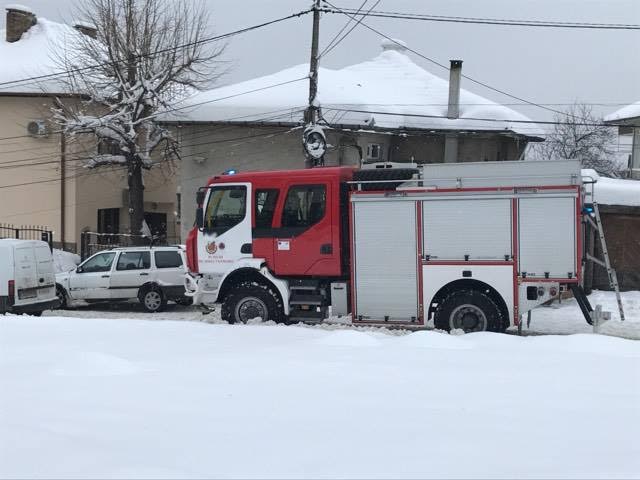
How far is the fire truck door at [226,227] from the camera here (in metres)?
12.5

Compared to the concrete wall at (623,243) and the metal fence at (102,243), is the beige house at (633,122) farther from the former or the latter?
the metal fence at (102,243)

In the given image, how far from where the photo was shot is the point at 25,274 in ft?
50.8

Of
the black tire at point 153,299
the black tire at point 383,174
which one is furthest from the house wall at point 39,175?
the black tire at point 383,174

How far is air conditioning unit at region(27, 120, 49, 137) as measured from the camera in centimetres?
3164

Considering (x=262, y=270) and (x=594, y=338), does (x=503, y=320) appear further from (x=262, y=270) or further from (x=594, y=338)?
(x=262, y=270)

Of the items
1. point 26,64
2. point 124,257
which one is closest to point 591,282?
point 124,257

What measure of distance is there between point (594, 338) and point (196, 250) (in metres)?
6.89

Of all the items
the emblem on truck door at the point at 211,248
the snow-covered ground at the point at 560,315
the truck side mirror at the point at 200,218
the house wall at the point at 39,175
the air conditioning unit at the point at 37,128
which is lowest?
the snow-covered ground at the point at 560,315

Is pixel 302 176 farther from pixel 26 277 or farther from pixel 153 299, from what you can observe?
pixel 153 299

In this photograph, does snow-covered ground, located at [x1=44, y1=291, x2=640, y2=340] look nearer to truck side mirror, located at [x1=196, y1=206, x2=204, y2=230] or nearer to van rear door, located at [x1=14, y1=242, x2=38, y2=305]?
van rear door, located at [x1=14, y1=242, x2=38, y2=305]

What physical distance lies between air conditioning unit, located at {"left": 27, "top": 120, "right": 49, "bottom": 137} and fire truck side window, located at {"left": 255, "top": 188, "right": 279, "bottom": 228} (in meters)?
22.2

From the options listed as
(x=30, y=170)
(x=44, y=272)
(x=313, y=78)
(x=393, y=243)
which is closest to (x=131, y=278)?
(x=44, y=272)

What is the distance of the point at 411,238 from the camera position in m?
11.6

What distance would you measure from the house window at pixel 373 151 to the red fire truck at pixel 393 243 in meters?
14.8
